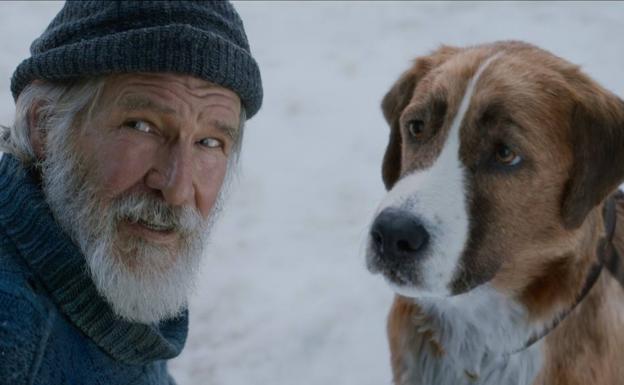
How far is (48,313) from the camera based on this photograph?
216 centimetres

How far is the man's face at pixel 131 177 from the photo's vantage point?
2.41 m

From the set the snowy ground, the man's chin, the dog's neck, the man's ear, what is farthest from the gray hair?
the snowy ground

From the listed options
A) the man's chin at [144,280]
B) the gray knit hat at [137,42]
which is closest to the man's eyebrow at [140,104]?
the gray knit hat at [137,42]

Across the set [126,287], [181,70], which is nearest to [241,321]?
[126,287]

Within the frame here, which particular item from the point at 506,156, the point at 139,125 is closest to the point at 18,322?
the point at 139,125

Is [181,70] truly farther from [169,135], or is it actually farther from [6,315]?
[6,315]

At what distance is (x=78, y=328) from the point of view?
2.29 m

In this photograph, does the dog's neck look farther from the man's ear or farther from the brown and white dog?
the man's ear

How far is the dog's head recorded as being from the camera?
2453 mm

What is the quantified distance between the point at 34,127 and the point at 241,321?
2.16m

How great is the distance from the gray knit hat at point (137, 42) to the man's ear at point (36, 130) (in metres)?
0.14

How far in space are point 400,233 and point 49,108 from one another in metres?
1.25

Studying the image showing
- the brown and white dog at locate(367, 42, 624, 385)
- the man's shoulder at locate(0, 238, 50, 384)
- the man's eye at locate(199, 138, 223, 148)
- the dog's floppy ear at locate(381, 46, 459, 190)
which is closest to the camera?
the man's shoulder at locate(0, 238, 50, 384)

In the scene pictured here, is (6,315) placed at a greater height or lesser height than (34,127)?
lesser
